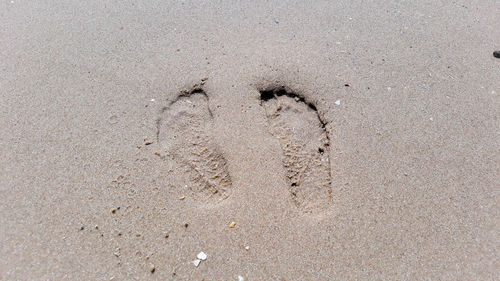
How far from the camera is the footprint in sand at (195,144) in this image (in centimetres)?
185

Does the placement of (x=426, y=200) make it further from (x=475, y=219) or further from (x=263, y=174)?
(x=263, y=174)

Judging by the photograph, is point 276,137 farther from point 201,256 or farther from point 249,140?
point 201,256

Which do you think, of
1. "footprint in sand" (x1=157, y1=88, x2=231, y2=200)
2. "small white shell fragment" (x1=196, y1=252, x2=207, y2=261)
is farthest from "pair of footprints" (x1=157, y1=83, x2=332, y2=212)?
"small white shell fragment" (x1=196, y1=252, x2=207, y2=261)

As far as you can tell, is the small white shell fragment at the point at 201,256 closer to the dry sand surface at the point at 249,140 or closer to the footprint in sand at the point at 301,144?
the dry sand surface at the point at 249,140

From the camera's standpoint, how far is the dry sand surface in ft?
5.43

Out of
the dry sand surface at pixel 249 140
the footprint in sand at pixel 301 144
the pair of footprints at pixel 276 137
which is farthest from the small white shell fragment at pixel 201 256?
the footprint in sand at pixel 301 144

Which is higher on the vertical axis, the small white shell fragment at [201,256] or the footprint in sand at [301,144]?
the footprint in sand at [301,144]

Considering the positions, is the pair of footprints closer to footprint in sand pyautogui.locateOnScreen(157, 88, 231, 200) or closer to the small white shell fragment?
footprint in sand pyautogui.locateOnScreen(157, 88, 231, 200)

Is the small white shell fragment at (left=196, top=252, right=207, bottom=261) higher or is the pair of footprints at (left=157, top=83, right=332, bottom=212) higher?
the pair of footprints at (left=157, top=83, right=332, bottom=212)

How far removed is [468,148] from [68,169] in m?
2.31

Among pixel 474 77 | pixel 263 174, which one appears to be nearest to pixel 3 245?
pixel 263 174

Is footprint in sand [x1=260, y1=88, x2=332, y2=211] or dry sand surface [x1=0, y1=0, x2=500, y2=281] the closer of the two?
dry sand surface [x1=0, y1=0, x2=500, y2=281]

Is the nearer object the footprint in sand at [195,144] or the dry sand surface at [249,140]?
the dry sand surface at [249,140]

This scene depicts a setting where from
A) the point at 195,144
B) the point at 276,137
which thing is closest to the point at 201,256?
the point at 195,144
